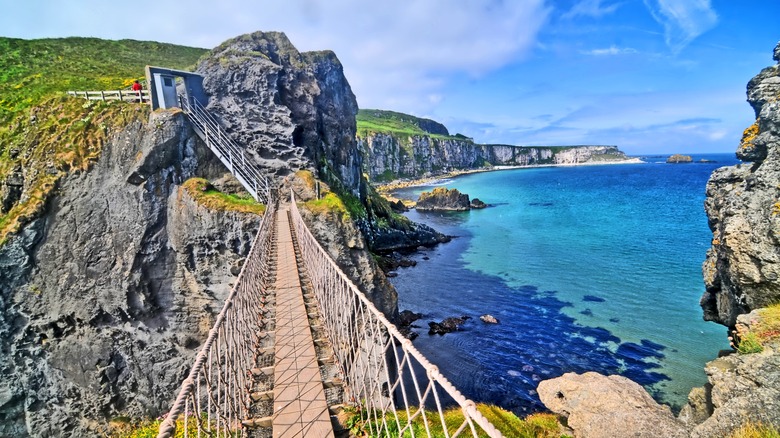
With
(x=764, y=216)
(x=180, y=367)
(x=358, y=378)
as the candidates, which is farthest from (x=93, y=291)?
(x=764, y=216)

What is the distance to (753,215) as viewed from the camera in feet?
42.8

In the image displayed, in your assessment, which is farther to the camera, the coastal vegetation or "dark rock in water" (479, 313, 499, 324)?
"dark rock in water" (479, 313, 499, 324)

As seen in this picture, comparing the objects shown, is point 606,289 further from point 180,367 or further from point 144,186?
point 144,186

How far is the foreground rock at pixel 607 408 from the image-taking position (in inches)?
479

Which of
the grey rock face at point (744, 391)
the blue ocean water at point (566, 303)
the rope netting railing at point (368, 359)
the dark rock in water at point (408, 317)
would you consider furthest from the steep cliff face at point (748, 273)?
the dark rock in water at point (408, 317)

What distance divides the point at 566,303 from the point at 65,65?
4686 centimetres

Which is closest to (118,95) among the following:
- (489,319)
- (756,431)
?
(489,319)

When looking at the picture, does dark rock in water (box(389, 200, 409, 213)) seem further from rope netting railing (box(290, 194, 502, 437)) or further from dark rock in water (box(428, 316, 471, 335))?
rope netting railing (box(290, 194, 502, 437))

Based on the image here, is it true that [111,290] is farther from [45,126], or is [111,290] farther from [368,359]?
[368,359]

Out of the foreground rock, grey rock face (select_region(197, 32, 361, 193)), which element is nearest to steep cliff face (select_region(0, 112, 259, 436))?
grey rock face (select_region(197, 32, 361, 193))

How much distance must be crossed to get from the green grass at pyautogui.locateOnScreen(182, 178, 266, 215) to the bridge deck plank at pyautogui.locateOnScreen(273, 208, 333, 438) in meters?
10.2

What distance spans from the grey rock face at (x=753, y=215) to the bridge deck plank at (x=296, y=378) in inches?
566

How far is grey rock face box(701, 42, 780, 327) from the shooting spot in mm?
12227

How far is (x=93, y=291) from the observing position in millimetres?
18234
